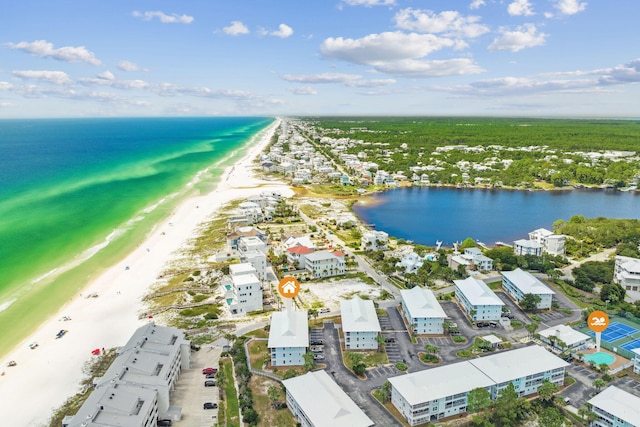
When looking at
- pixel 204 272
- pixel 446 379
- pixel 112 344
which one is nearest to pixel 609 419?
pixel 446 379

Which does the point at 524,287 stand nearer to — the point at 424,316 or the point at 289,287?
the point at 424,316

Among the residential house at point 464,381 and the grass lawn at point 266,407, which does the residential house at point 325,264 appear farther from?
the residential house at point 464,381

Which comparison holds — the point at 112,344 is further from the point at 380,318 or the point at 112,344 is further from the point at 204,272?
the point at 380,318

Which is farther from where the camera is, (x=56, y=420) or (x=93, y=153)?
(x=93, y=153)

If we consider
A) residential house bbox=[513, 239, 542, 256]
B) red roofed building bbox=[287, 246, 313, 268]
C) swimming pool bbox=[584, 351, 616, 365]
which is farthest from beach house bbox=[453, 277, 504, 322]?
red roofed building bbox=[287, 246, 313, 268]

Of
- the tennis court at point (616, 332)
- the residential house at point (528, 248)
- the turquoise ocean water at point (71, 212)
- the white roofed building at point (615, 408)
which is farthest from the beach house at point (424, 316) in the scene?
the turquoise ocean water at point (71, 212)

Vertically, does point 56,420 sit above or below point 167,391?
below

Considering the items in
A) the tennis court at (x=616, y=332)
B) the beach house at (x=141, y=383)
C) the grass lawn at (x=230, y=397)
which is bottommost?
the grass lawn at (x=230, y=397)
